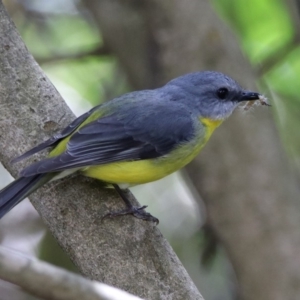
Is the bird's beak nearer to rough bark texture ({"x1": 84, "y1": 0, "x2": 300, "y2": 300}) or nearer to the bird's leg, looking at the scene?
rough bark texture ({"x1": 84, "y1": 0, "x2": 300, "y2": 300})

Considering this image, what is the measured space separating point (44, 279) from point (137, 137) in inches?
72.2

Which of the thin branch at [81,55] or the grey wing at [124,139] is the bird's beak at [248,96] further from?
the thin branch at [81,55]

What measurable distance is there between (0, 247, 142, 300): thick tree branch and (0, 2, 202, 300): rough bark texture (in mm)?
1223

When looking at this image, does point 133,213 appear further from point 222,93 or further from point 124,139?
point 222,93

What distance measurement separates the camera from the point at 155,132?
317cm

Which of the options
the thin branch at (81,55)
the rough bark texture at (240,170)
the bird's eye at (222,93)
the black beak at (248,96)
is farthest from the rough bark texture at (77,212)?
the thin branch at (81,55)

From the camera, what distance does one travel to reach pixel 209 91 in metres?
3.56

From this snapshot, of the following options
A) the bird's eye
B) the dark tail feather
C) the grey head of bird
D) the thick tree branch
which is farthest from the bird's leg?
the thick tree branch

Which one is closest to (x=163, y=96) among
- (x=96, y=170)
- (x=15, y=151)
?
(x=96, y=170)

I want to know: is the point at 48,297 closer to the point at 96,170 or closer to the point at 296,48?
the point at 96,170

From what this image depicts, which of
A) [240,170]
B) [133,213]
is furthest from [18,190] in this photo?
[240,170]

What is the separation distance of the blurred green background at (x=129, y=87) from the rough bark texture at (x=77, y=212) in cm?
190

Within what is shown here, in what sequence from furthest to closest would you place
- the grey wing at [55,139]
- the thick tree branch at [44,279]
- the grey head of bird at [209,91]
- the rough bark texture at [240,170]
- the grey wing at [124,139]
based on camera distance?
the rough bark texture at [240,170] < the grey head of bird at [209,91] < the grey wing at [124,139] < the grey wing at [55,139] < the thick tree branch at [44,279]

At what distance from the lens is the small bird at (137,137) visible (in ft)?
9.07
